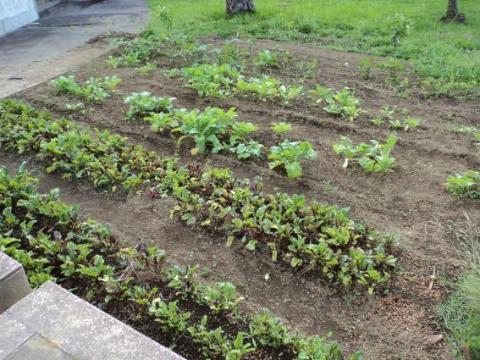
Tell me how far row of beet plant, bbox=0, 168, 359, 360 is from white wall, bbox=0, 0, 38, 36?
8.41 meters

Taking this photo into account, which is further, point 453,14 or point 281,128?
point 453,14

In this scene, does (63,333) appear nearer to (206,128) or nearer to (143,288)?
(143,288)

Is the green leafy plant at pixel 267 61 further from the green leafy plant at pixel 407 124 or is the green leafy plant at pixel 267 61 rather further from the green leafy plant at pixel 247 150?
the green leafy plant at pixel 247 150

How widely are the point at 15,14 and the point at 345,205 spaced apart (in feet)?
33.0

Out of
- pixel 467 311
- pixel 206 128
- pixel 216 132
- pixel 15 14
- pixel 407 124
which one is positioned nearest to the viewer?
pixel 467 311

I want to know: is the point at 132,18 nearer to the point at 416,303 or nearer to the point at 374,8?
the point at 374,8

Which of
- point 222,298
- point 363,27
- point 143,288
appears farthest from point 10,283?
point 363,27

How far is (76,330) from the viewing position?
2691 mm

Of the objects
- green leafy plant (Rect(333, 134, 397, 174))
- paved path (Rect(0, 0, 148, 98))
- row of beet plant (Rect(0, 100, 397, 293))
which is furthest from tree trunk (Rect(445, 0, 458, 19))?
row of beet plant (Rect(0, 100, 397, 293))

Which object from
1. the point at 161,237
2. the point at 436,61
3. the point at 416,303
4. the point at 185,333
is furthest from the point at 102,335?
the point at 436,61

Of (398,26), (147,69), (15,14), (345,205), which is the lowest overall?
(345,205)

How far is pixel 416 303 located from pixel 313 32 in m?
6.90

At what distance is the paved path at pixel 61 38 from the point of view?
7.84m

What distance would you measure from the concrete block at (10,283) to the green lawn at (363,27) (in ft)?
18.6
